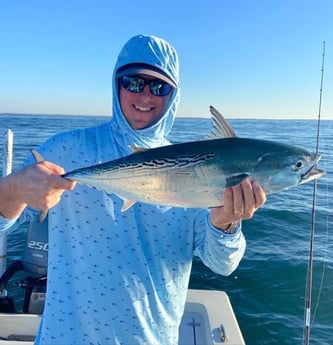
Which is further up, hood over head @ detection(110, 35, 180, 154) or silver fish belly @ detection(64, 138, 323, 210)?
hood over head @ detection(110, 35, 180, 154)

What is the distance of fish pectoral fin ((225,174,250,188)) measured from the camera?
183cm

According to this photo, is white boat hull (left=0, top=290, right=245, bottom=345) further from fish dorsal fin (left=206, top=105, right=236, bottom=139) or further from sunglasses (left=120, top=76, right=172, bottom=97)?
sunglasses (left=120, top=76, right=172, bottom=97)

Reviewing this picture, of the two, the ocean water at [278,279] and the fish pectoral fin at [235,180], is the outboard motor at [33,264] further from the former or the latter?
the fish pectoral fin at [235,180]

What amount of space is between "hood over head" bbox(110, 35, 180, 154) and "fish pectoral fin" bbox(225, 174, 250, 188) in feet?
1.96

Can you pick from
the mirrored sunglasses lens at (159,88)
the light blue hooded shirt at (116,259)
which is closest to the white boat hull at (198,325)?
the light blue hooded shirt at (116,259)

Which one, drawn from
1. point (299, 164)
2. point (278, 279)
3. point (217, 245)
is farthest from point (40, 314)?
point (278, 279)

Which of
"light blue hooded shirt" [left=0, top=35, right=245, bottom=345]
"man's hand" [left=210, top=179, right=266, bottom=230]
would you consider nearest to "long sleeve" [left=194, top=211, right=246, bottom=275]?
"light blue hooded shirt" [left=0, top=35, right=245, bottom=345]

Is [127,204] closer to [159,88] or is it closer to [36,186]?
[36,186]

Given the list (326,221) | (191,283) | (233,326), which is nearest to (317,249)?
(326,221)

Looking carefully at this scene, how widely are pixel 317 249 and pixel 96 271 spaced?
7.10m

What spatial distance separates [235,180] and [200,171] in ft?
0.57

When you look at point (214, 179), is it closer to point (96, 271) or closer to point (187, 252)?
point (187, 252)

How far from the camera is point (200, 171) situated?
6.23 feet

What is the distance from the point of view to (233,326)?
3826 millimetres
